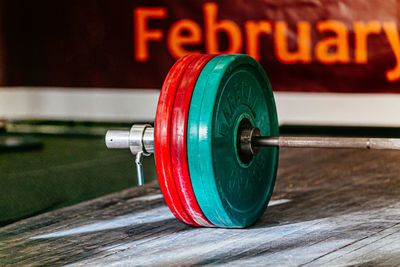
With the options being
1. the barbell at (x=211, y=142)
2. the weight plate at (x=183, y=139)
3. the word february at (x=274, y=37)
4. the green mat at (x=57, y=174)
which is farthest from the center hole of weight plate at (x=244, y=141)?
the word february at (x=274, y=37)

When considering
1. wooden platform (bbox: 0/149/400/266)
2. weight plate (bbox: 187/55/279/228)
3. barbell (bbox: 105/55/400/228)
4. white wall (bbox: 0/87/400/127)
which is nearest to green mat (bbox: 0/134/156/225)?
wooden platform (bbox: 0/149/400/266)

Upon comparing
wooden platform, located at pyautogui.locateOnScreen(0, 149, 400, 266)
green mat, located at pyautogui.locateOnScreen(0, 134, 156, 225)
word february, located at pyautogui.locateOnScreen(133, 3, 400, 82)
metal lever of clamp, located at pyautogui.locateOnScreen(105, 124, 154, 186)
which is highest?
word february, located at pyautogui.locateOnScreen(133, 3, 400, 82)

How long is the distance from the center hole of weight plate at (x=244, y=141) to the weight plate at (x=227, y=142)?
12mm

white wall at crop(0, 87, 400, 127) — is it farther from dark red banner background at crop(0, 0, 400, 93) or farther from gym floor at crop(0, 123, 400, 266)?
gym floor at crop(0, 123, 400, 266)

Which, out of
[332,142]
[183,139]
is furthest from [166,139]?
[332,142]

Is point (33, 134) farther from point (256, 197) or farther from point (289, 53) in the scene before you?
point (256, 197)

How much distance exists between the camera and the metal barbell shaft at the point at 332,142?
5.41 feet

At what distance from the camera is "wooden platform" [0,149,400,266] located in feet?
4.94

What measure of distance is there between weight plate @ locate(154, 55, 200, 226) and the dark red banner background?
7.19ft

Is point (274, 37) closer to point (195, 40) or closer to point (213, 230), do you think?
point (195, 40)

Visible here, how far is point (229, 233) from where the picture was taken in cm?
170

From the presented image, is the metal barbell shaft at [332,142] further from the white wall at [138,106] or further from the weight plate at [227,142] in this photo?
the white wall at [138,106]

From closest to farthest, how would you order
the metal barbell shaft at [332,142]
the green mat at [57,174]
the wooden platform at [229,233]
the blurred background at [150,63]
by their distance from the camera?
the wooden platform at [229,233] < the metal barbell shaft at [332,142] < the green mat at [57,174] < the blurred background at [150,63]

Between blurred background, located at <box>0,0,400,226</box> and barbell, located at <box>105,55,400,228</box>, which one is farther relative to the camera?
blurred background, located at <box>0,0,400,226</box>
